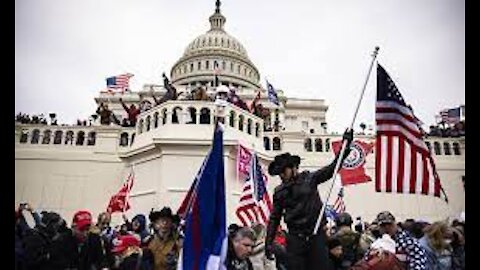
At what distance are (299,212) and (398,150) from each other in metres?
1.25

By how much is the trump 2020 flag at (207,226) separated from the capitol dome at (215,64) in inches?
1996

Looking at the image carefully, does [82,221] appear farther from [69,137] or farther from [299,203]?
[69,137]

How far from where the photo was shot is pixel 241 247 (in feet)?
13.8

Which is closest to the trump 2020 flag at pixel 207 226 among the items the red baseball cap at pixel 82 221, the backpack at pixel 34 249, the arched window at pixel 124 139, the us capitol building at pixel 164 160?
the backpack at pixel 34 249

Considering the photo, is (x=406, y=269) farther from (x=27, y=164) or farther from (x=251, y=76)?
(x=251, y=76)

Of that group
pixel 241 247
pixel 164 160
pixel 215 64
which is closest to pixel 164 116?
pixel 164 160

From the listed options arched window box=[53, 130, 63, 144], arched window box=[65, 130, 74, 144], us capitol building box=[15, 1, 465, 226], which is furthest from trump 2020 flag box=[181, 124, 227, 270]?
arched window box=[53, 130, 63, 144]

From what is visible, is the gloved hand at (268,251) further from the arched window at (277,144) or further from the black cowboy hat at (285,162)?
the arched window at (277,144)

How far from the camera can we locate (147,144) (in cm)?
2053

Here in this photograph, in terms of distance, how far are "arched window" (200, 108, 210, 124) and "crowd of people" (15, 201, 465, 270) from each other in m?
14.3

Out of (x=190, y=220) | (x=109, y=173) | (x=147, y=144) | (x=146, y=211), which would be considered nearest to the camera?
(x=190, y=220)

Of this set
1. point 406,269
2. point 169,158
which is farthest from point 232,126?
point 406,269

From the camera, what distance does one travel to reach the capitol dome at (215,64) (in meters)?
56.0

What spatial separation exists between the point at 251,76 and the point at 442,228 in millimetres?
56227
